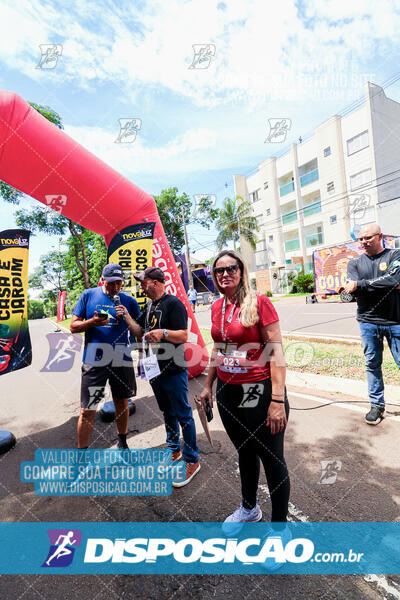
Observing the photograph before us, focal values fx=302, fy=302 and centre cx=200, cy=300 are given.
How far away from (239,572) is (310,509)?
75cm

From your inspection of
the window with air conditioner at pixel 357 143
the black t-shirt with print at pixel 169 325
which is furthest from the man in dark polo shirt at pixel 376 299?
the window with air conditioner at pixel 357 143

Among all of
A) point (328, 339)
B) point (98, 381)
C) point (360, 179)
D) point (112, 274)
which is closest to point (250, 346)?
point (112, 274)

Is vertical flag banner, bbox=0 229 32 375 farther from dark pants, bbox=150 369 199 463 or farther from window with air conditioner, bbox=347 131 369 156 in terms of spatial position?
window with air conditioner, bbox=347 131 369 156

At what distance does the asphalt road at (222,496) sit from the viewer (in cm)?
176

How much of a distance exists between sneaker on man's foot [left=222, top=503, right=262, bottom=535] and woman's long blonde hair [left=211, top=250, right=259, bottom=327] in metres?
1.43

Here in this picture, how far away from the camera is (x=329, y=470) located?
278 centimetres

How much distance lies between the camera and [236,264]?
2.09 m

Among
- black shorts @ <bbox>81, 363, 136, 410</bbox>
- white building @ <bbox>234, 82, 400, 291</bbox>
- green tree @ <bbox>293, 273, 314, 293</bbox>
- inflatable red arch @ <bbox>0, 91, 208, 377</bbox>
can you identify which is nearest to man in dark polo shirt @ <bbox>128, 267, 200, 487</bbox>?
black shorts @ <bbox>81, 363, 136, 410</bbox>

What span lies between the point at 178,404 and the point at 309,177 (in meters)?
35.4

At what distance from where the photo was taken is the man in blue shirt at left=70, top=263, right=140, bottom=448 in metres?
3.04

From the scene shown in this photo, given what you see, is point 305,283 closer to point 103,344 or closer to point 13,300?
point 13,300

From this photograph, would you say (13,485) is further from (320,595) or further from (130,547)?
(320,595)

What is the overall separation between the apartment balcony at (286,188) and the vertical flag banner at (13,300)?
116 feet

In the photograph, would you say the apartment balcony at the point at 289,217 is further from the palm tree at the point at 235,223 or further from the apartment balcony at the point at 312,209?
the palm tree at the point at 235,223
